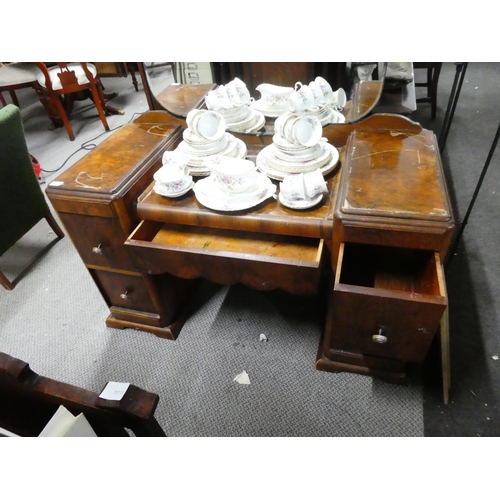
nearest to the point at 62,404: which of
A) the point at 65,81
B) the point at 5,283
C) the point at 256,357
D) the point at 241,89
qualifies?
the point at 256,357

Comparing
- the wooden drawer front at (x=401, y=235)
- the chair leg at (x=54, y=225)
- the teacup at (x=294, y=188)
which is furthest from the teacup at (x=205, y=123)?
the chair leg at (x=54, y=225)

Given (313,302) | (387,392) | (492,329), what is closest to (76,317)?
(313,302)

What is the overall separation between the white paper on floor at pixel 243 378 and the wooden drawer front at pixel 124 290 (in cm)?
35

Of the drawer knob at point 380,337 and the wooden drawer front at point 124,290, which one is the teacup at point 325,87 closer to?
the drawer knob at point 380,337

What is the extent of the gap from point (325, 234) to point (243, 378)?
21.3 inches

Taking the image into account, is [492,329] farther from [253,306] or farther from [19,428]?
[19,428]

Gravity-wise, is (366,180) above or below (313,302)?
above

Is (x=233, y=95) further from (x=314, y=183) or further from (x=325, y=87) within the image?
(x=314, y=183)

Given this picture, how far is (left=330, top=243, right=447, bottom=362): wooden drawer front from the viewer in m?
0.73

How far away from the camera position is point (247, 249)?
2.98ft

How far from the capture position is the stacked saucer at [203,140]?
982mm

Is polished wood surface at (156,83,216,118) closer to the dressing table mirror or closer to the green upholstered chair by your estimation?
the dressing table mirror

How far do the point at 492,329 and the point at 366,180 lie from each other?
0.72 metres

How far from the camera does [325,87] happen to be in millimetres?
1019
